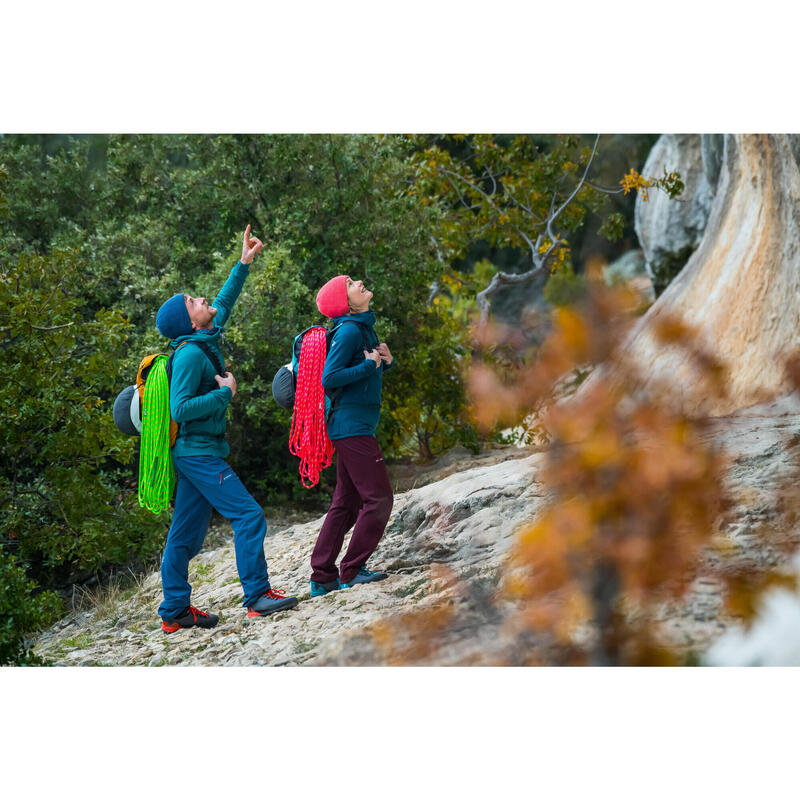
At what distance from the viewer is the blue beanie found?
4.56m

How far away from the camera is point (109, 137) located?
24.8ft

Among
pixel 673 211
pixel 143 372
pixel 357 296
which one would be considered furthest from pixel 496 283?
pixel 143 372

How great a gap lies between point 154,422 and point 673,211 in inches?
254

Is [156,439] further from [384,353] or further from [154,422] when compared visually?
[384,353]

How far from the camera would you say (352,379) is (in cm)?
457

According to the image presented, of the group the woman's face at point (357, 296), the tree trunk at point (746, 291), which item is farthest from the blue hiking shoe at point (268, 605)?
the tree trunk at point (746, 291)

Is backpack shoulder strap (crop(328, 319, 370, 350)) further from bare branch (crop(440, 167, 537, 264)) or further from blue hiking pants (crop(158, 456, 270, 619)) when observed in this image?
bare branch (crop(440, 167, 537, 264))

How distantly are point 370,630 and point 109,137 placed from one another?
4.97m

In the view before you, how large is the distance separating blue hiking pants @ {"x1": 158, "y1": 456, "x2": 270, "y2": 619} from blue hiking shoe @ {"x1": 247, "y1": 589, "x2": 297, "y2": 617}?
0.03 meters

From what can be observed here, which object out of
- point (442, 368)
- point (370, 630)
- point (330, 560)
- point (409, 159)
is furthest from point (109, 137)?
point (370, 630)

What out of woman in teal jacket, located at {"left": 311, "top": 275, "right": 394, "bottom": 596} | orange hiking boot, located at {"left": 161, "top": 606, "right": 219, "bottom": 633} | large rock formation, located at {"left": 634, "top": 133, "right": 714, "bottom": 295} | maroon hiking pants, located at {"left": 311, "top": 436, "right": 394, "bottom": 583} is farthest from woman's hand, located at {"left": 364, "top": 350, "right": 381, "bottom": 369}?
large rock formation, located at {"left": 634, "top": 133, "right": 714, "bottom": 295}

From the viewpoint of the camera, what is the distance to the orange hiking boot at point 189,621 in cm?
471

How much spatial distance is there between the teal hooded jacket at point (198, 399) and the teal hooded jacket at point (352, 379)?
1.70ft

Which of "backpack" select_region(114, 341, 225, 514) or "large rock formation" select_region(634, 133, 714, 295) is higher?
"large rock formation" select_region(634, 133, 714, 295)
